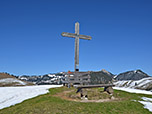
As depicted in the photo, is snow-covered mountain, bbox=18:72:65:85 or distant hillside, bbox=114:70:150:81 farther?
snow-covered mountain, bbox=18:72:65:85

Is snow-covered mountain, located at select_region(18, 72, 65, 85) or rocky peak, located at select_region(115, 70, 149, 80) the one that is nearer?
rocky peak, located at select_region(115, 70, 149, 80)

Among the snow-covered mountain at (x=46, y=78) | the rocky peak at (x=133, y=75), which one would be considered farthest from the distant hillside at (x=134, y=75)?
the snow-covered mountain at (x=46, y=78)

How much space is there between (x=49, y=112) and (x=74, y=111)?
5.71 ft

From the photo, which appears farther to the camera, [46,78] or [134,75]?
[46,78]

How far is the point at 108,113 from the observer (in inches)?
435

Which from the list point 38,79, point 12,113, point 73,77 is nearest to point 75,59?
point 73,77

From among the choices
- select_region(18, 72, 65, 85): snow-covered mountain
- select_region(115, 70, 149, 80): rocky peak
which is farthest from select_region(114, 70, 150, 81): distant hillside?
select_region(18, 72, 65, 85): snow-covered mountain

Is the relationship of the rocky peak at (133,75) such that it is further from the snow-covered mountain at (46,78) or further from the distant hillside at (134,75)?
the snow-covered mountain at (46,78)

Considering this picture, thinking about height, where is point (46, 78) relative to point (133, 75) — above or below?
below

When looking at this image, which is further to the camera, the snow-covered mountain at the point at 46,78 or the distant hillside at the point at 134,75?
the snow-covered mountain at the point at 46,78

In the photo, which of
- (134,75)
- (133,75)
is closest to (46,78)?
(133,75)

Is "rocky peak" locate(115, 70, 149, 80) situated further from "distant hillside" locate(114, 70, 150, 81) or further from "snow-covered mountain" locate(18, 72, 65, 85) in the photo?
"snow-covered mountain" locate(18, 72, 65, 85)

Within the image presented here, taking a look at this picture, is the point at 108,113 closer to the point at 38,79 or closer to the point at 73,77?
the point at 73,77

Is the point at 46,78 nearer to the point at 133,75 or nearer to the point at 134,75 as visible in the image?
the point at 133,75
